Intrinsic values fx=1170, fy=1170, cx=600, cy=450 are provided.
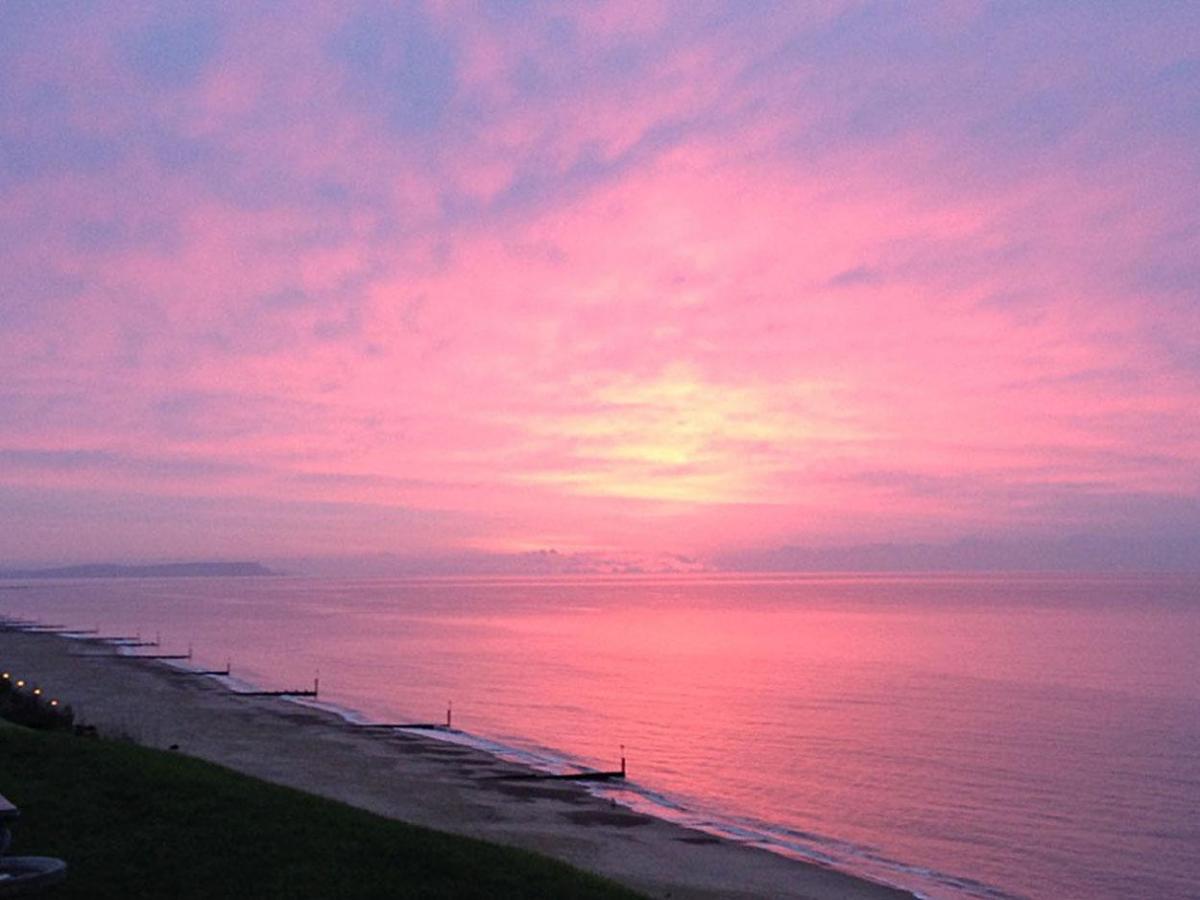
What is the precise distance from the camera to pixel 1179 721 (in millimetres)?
57562

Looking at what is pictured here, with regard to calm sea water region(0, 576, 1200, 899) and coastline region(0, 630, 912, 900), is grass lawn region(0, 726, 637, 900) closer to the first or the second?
coastline region(0, 630, 912, 900)

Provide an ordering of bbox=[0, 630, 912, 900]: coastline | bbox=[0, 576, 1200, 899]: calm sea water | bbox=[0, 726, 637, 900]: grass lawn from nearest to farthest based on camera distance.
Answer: bbox=[0, 726, 637, 900]: grass lawn < bbox=[0, 630, 912, 900]: coastline < bbox=[0, 576, 1200, 899]: calm sea water

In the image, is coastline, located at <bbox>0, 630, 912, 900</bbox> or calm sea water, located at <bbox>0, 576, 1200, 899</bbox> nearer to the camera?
coastline, located at <bbox>0, 630, 912, 900</bbox>

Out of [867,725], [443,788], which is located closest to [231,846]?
[443,788]

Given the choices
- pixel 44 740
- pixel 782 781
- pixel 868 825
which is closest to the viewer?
pixel 44 740

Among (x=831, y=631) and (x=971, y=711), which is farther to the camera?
(x=831, y=631)

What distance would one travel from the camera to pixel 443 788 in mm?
36469

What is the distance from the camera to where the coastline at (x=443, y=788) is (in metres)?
26.5

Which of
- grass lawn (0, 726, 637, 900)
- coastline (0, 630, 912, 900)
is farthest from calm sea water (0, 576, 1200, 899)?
grass lawn (0, 726, 637, 900)

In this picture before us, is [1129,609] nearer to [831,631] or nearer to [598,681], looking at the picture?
[831,631]

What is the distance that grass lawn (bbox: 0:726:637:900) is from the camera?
530 inches

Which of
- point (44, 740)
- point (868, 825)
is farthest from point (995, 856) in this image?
point (44, 740)

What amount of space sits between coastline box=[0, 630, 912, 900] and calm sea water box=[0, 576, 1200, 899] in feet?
9.61

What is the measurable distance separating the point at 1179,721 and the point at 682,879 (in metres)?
42.1
